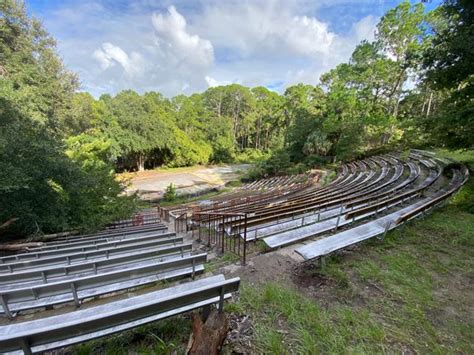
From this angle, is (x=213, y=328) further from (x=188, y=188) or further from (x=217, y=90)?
(x=217, y=90)

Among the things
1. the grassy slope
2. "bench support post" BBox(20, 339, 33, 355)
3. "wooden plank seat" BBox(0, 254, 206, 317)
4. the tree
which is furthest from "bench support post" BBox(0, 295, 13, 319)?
the tree

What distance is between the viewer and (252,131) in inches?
2154

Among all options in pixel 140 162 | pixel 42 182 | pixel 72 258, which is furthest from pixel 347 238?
pixel 140 162

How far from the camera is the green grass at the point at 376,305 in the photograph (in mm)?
2068

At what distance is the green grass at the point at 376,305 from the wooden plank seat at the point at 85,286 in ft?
3.54

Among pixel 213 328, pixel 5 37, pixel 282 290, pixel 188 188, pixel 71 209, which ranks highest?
pixel 5 37

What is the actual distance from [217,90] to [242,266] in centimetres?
5356

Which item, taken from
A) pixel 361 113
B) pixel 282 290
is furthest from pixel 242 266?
pixel 361 113

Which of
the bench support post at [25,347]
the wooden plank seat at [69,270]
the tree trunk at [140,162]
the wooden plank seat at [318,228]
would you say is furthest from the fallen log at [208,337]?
the tree trunk at [140,162]

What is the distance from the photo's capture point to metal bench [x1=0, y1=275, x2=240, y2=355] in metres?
1.24

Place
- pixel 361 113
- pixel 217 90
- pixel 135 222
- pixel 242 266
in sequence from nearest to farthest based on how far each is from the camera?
pixel 242 266 → pixel 135 222 → pixel 361 113 → pixel 217 90

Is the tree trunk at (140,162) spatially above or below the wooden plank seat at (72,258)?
below

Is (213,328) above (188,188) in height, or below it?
above

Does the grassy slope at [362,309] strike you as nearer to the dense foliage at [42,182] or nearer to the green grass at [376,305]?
the green grass at [376,305]
